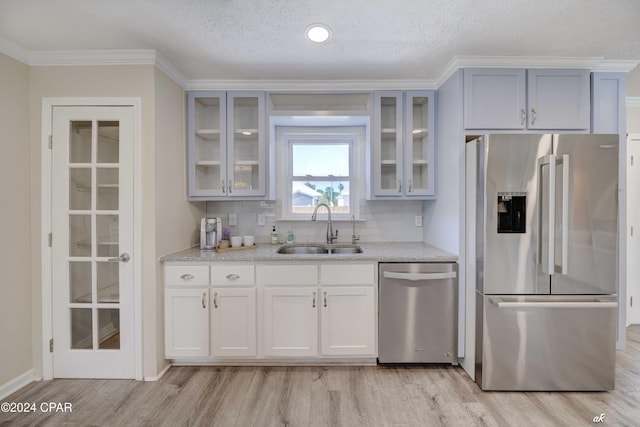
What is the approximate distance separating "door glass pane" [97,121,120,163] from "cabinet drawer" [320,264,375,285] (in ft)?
5.75

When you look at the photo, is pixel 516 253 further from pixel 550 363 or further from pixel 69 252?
pixel 69 252

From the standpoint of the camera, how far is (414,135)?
283 cm

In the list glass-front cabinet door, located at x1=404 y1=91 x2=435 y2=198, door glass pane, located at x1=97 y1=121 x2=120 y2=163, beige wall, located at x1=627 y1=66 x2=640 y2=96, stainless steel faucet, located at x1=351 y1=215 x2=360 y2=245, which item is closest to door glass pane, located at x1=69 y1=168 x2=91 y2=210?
door glass pane, located at x1=97 y1=121 x2=120 y2=163

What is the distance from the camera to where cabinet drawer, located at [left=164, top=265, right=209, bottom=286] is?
2.42 metres

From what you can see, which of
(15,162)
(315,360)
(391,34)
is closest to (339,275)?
(315,360)

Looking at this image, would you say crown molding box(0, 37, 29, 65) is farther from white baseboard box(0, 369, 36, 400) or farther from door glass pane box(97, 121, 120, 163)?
white baseboard box(0, 369, 36, 400)

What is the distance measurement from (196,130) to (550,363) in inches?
129

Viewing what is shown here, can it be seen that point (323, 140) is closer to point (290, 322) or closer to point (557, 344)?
point (290, 322)

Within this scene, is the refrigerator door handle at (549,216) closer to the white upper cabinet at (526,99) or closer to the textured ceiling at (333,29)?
the white upper cabinet at (526,99)

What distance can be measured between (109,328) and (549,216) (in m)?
3.17

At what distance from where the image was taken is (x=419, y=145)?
9.37 feet

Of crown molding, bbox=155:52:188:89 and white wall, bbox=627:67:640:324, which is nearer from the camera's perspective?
crown molding, bbox=155:52:188:89

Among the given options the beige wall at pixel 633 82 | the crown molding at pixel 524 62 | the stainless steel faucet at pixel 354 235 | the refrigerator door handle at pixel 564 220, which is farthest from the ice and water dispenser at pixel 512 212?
the beige wall at pixel 633 82

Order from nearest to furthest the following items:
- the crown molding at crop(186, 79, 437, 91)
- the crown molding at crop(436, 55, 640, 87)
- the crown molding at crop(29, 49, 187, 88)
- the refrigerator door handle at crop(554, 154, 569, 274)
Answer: the refrigerator door handle at crop(554, 154, 569, 274) < the crown molding at crop(29, 49, 187, 88) < the crown molding at crop(436, 55, 640, 87) < the crown molding at crop(186, 79, 437, 91)
